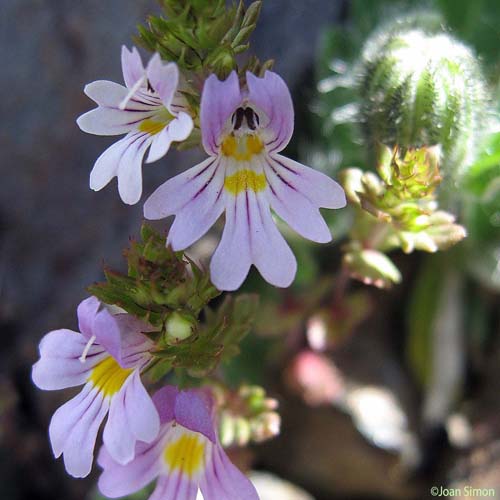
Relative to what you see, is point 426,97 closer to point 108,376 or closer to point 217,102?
point 217,102

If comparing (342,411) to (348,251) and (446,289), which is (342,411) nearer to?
(446,289)

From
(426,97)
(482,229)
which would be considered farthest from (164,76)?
(482,229)

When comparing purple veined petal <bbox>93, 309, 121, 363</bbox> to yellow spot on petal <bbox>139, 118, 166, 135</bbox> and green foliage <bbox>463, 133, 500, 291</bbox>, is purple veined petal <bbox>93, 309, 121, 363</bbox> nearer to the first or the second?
yellow spot on petal <bbox>139, 118, 166, 135</bbox>

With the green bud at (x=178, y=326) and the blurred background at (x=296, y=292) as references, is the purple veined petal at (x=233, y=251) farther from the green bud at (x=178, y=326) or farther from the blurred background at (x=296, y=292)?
the blurred background at (x=296, y=292)

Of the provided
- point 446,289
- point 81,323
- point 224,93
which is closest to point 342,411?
point 446,289

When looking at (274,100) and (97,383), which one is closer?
(274,100)

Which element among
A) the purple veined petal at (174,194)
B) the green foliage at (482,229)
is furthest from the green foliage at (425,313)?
the purple veined petal at (174,194)
